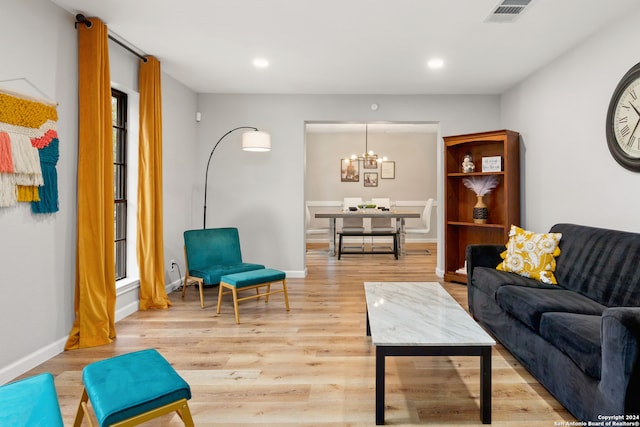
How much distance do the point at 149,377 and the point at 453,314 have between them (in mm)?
1679

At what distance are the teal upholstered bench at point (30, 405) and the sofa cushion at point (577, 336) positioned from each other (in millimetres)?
2120

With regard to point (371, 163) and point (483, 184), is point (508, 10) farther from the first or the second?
point (371, 163)

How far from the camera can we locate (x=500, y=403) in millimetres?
1999

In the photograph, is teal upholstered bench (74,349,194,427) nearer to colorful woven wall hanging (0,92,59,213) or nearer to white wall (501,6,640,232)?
colorful woven wall hanging (0,92,59,213)

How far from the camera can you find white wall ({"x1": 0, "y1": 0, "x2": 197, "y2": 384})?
7.54ft

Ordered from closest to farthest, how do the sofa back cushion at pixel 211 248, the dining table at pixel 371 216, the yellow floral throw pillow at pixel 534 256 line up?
the yellow floral throw pillow at pixel 534 256 < the sofa back cushion at pixel 211 248 < the dining table at pixel 371 216

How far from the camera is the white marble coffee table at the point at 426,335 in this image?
5.85 ft

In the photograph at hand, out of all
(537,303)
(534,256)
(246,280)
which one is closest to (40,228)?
(246,280)

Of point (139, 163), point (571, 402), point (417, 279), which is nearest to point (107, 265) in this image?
point (139, 163)

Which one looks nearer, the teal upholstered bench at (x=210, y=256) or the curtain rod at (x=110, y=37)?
the curtain rod at (x=110, y=37)

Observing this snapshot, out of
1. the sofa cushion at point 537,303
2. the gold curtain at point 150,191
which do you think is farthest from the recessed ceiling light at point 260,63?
the sofa cushion at point 537,303

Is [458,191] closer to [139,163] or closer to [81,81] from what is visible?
[139,163]

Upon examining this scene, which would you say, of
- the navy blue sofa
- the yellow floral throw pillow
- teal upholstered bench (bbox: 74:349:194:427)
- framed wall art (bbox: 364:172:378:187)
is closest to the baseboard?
teal upholstered bench (bbox: 74:349:194:427)

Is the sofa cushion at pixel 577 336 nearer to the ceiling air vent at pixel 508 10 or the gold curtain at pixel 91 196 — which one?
the ceiling air vent at pixel 508 10
